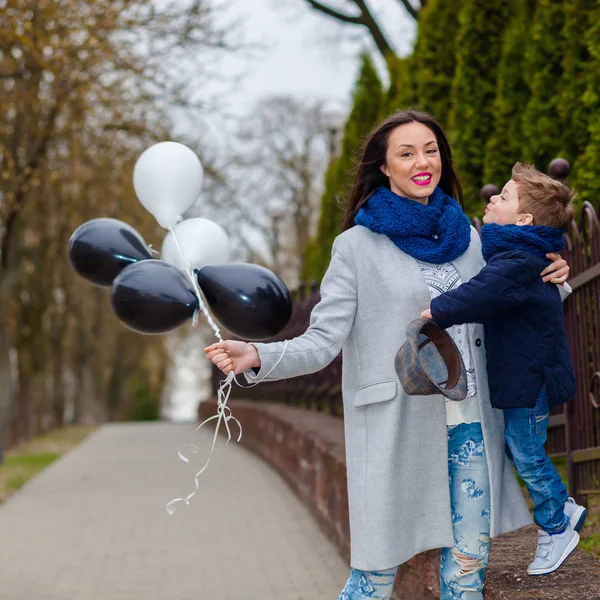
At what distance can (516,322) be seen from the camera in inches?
119

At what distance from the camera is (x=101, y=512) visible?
27.6 ft

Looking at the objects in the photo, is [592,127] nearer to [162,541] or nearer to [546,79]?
[546,79]

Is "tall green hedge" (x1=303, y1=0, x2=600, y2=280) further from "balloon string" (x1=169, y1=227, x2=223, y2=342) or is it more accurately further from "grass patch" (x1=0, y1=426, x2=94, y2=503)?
"grass patch" (x1=0, y1=426, x2=94, y2=503)

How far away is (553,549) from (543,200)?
109cm

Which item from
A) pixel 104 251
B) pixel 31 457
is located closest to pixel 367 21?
pixel 31 457

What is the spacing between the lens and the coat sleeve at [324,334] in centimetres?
296

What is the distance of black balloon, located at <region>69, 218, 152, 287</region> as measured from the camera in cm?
366

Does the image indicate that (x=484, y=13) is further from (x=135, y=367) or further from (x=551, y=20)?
(x=135, y=367)

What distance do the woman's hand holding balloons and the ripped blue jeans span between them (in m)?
0.67

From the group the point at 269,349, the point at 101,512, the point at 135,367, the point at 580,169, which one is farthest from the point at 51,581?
the point at 135,367

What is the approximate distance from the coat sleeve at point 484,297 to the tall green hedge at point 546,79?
3.86m

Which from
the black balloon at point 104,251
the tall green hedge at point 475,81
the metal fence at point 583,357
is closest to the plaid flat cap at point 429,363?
the black balloon at point 104,251

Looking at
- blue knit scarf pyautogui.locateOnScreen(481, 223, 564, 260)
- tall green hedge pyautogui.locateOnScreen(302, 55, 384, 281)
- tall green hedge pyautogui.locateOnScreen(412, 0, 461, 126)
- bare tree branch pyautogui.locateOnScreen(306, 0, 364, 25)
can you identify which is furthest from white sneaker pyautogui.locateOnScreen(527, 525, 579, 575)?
bare tree branch pyautogui.locateOnScreen(306, 0, 364, 25)

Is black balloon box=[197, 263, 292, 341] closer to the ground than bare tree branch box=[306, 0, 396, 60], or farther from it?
closer to the ground
